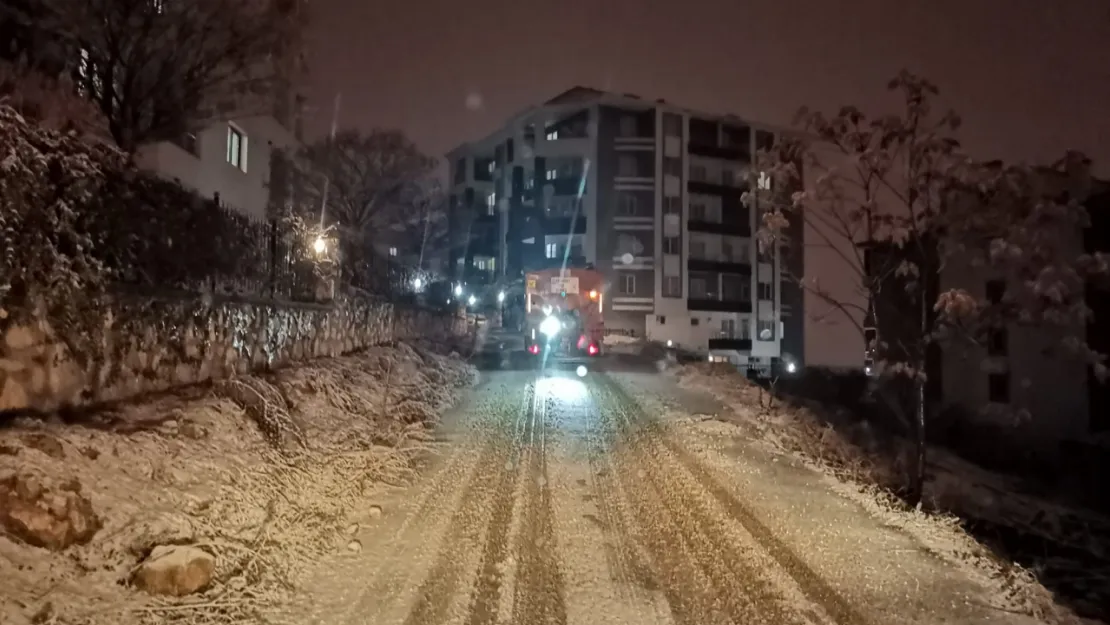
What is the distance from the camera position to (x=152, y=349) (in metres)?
9.58

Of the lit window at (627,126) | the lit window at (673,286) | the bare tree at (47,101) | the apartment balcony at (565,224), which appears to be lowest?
the bare tree at (47,101)

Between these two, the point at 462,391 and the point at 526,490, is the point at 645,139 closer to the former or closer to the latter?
the point at 462,391

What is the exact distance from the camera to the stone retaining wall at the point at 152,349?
24.5 feet

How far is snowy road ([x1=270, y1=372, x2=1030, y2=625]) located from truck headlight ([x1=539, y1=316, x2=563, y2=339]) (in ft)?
60.8

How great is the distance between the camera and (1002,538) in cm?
1526

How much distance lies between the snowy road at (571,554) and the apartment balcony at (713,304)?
49248 mm

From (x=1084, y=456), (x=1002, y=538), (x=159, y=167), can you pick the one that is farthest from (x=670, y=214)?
(x=1002, y=538)

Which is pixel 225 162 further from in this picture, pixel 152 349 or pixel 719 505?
pixel 719 505

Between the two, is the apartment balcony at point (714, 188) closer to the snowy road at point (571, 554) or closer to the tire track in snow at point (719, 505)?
the tire track in snow at point (719, 505)

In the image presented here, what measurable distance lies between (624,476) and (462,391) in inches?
350

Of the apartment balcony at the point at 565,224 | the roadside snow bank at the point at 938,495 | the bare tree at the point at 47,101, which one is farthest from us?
the apartment balcony at the point at 565,224

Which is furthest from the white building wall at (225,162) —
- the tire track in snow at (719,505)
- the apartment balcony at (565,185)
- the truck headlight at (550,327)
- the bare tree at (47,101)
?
the apartment balcony at (565,185)

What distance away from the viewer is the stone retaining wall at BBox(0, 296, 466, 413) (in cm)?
747

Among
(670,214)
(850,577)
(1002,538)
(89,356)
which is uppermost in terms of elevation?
(670,214)
